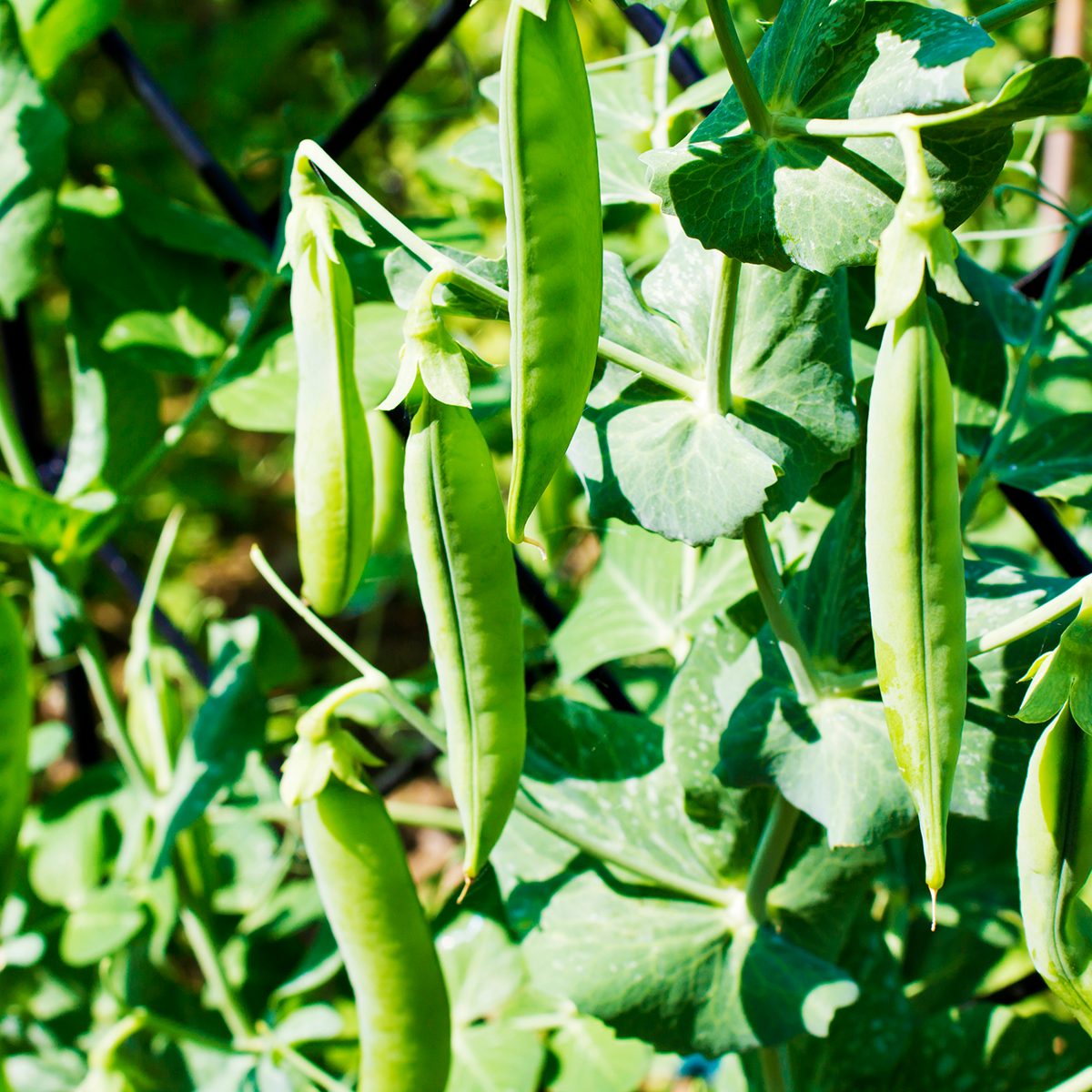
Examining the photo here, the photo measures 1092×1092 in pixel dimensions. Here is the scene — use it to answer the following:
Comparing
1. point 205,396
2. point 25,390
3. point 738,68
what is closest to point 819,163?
point 738,68

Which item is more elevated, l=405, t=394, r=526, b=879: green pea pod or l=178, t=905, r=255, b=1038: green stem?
l=405, t=394, r=526, b=879: green pea pod

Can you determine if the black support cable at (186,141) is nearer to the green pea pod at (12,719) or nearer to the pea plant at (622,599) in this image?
the pea plant at (622,599)

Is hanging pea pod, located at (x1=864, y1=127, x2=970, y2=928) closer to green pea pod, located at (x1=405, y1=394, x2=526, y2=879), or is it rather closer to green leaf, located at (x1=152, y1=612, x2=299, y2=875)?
green pea pod, located at (x1=405, y1=394, x2=526, y2=879)

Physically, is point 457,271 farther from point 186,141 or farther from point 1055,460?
point 186,141

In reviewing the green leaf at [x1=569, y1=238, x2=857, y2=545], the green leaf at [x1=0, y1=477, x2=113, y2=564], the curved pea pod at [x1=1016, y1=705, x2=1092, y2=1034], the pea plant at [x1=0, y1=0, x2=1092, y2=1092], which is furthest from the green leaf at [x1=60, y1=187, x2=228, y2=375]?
the curved pea pod at [x1=1016, y1=705, x2=1092, y2=1034]

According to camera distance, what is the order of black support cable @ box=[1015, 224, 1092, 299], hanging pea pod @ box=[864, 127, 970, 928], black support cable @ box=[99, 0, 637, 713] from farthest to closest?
black support cable @ box=[99, 0, 637, 713] → black support cable @ box=[1015, 224, 1092, 299] → hanging pea pod @ box=[864, 127, 970, 928]

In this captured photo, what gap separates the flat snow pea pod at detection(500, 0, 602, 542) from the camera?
345mm

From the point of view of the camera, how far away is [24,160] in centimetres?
74

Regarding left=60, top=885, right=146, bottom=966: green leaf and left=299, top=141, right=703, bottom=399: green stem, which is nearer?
left=299, top=141, right=703, bottom=399: green stem

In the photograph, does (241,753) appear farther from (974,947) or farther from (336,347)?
(974,947)

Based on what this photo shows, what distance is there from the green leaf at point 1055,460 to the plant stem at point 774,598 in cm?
19

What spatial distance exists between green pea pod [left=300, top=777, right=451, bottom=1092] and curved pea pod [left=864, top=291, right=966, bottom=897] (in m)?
0.27

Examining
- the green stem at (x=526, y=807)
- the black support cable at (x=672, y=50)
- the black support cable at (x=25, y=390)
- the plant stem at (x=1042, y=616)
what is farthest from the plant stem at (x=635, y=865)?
A: the black support cable at (x=25, y=390)

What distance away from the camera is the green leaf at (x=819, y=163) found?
0.38 m
